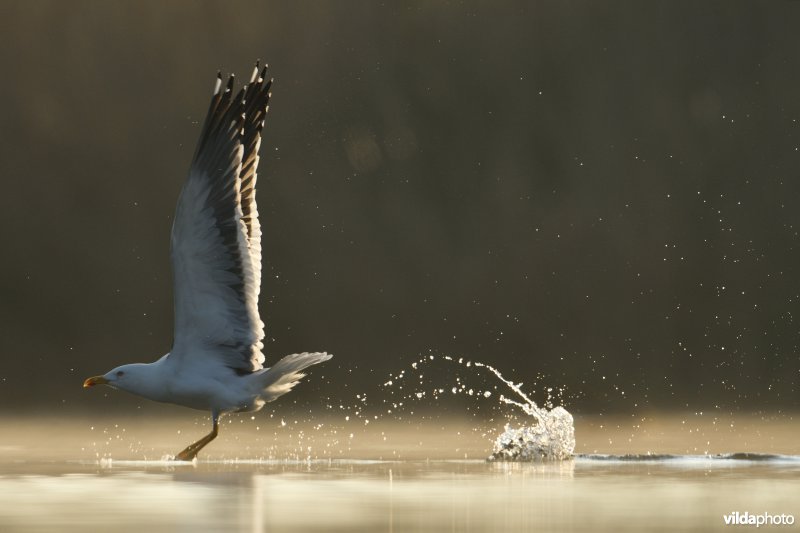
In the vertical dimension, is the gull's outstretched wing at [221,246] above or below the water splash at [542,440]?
above

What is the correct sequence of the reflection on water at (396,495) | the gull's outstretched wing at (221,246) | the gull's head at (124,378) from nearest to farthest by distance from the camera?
the reflection on water at (396,495), the gull's outstretched wing at (221,246), the gull's head at (124,378)

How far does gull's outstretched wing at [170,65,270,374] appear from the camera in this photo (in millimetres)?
14039

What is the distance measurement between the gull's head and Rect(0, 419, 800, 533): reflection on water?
66 cm

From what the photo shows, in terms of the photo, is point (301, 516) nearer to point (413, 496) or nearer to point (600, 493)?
point (413, 496)

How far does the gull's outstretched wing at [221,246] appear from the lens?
14.0 m

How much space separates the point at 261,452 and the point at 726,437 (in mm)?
4773

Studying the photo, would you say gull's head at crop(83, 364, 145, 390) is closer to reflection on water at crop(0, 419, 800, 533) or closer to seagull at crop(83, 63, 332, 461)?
seagull at crop(83, 63, 332, 461)

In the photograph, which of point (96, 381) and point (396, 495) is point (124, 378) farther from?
point (396, 495)

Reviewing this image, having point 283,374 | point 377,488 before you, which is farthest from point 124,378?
point 377,488

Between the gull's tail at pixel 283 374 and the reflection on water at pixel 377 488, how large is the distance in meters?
0.63

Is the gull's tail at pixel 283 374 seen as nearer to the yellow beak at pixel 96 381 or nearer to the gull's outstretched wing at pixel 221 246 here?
the gull's outstretched wing at pixel 221 246

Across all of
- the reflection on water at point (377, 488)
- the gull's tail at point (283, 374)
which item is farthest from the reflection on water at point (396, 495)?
the gull's tail at point (283, 374)

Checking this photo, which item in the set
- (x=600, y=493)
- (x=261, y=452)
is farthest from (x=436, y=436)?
(x=600, y=493)

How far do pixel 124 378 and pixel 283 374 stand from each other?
53.8 inches
